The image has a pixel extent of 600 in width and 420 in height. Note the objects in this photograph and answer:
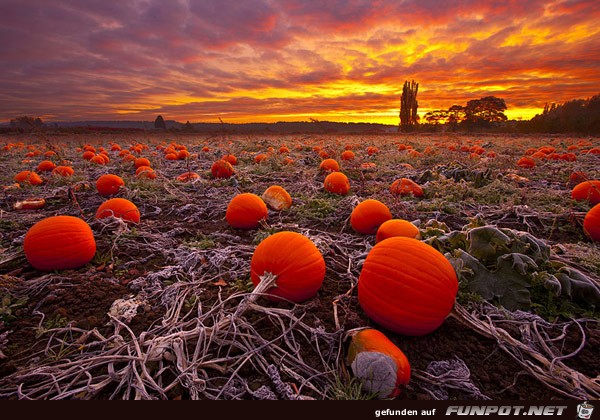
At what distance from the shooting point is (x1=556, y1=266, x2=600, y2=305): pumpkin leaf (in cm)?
236

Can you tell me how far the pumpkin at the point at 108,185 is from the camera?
5879 mm

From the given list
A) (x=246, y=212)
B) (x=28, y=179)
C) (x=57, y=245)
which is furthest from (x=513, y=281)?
(x=28, y=179)

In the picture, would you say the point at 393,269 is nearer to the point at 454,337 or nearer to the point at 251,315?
the point at 454,337

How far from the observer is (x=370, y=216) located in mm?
3928

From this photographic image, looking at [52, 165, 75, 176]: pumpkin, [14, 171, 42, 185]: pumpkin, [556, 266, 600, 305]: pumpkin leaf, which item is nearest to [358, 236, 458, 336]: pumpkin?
[556, 266, 600, 305]: pumpkin leaf

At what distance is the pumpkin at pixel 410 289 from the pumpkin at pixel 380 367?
0.29 meters

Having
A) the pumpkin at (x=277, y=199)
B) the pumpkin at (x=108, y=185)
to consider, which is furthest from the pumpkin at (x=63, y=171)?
the pumpkin at (x=277, y=199)

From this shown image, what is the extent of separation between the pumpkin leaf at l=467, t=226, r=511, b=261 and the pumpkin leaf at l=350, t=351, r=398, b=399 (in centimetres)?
139

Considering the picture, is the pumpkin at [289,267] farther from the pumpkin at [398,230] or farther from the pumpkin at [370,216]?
the pumpkin at [370,216]

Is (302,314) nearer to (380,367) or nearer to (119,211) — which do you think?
(380,367)

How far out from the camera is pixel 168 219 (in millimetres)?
5035

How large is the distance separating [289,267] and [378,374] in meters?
0.98

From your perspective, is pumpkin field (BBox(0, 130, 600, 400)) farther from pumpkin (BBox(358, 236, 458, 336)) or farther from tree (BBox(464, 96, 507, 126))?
tree (BBox(464, 96, 507, 126))

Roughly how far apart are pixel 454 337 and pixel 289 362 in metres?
1.23
